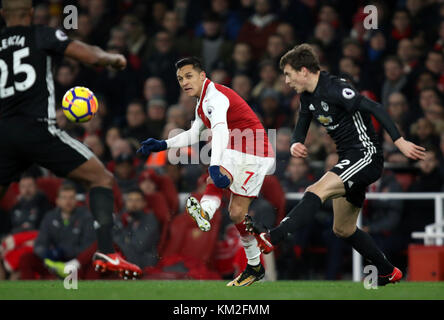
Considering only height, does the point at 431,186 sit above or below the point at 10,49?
below

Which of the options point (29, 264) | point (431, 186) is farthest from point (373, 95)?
point (29, 264)

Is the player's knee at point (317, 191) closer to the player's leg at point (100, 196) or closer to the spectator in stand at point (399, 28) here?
the player's leg at point (100, 196)

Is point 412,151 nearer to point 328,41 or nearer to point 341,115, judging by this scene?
point 341,115

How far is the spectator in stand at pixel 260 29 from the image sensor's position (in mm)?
13305

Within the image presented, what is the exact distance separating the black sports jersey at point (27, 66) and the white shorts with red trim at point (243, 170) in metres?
1.79

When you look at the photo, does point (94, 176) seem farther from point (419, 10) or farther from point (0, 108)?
point (419, 10)

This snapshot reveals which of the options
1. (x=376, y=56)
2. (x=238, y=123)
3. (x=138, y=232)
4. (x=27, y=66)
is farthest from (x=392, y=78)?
(x=27, y=66)

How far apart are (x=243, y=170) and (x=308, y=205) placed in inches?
42.1

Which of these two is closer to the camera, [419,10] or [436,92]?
[436,92]

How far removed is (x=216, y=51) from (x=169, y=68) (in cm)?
79

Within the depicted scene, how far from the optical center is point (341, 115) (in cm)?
712

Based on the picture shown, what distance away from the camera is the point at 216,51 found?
527 inches

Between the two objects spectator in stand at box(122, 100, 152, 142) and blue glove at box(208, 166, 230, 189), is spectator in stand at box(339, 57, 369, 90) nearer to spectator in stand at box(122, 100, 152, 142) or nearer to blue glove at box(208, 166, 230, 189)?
spectator in stand at box(122, 100, 152, 142)

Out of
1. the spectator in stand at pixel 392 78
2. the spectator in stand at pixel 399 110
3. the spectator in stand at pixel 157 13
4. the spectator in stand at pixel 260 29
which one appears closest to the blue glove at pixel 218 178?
the spectator in stand at pixel 399 110
